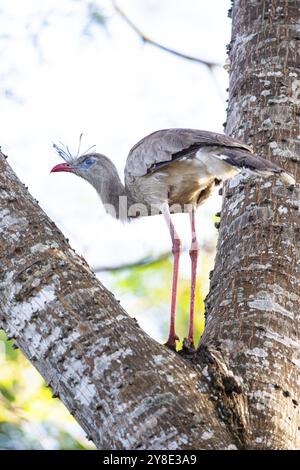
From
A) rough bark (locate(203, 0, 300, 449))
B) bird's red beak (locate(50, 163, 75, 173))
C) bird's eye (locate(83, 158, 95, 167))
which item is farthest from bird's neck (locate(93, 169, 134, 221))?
rough bark (locate(203, 0, 300, 449))

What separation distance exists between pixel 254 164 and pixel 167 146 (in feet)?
2.73

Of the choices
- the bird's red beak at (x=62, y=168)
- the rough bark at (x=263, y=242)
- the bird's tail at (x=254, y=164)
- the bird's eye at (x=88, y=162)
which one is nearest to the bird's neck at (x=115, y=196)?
the bird's eye at (x=88, y=162)

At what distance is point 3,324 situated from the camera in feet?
10.3

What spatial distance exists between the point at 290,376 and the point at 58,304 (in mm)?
1041

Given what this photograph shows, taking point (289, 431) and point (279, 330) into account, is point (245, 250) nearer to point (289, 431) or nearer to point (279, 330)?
point (279, 330)

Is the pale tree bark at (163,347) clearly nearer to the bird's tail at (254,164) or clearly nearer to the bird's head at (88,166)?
the bird's tail at (254,164)

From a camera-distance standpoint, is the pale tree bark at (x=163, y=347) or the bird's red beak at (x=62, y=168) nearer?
the pale tree bark at (x=163, y=347)

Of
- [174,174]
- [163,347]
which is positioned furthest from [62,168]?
[163,347]

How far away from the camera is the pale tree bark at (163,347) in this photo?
108 inches

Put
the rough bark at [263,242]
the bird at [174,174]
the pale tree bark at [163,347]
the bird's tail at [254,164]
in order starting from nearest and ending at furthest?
the pale tree bark at [163,347] → the rough bark at [263,242] → the bird's tail at [254,164] → the bird at [174,174]
